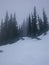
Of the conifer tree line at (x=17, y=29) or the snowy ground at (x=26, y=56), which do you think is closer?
the snowy ground at (x=26, y=56)

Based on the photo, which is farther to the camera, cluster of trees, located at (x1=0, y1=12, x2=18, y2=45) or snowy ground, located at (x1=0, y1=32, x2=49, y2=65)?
cluster of trees, located at (x1=0, y1=12, x2=18, y2=45)

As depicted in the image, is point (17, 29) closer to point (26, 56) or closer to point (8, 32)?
point (8, 32)

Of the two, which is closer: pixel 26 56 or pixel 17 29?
pixel 26 56

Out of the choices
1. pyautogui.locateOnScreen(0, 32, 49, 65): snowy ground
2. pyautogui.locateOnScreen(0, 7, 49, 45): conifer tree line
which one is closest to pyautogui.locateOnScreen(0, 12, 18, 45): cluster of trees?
pyautogui.locateOnScreen(0, 7, 49, 45): conifer tree line

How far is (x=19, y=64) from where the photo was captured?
8.36 meters

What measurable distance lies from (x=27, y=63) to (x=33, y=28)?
26967 millimetres

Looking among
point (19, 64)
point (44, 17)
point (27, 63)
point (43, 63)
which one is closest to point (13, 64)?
point (19, 64)

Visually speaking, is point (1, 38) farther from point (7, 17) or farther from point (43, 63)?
point (43, 63)

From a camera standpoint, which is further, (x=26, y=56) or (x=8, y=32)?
(x=8, y=32)

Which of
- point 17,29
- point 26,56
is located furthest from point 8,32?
point 26,56

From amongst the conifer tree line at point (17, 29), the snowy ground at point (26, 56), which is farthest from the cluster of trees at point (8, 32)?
the snowy ground at point (26, 56)

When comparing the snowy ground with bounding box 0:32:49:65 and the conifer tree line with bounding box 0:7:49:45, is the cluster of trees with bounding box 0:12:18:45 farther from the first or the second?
the snowy ground with bounding box 0:32:49:65

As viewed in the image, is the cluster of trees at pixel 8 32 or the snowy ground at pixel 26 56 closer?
the snowy ground at pixel 26 56

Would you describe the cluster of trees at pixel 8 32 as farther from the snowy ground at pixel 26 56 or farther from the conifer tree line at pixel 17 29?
the snowy ground at pixel 26 56
